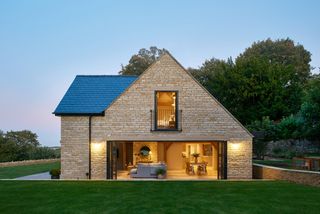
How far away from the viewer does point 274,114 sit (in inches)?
1437

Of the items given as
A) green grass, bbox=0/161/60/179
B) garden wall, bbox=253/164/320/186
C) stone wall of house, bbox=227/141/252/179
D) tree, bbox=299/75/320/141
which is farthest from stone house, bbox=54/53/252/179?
tree, bbox=299/75/320/141

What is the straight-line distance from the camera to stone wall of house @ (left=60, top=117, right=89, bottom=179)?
58.1 feet

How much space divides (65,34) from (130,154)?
12.4m

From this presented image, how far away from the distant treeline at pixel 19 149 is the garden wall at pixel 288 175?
22829 mm

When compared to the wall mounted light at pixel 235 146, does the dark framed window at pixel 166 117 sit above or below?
above

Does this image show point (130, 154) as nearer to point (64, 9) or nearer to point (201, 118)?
point (201, 118)

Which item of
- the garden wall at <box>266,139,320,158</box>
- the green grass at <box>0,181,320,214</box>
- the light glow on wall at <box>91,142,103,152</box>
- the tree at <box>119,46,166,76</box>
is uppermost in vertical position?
the tree at <box>119,46,166,76</box>

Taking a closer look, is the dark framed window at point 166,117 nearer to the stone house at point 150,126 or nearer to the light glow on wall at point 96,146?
the stone house at point 150,126

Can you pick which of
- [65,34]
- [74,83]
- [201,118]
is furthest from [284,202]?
[65,34]

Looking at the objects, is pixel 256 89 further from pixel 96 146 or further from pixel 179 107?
pixel 96 146

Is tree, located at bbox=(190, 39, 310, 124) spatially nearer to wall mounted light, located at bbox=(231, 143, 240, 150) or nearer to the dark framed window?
wall mounted light, located at bbox=(231, 143, 240, 150)

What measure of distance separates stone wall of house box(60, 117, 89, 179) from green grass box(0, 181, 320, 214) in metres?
1.52

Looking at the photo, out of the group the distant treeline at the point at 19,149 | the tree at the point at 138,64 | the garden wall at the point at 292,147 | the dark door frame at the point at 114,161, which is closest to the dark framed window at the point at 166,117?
the dark door frame at the point at 114,161

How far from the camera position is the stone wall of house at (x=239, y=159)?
17734 mm
